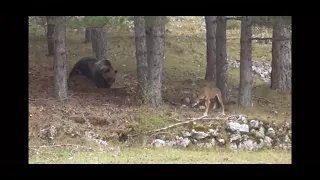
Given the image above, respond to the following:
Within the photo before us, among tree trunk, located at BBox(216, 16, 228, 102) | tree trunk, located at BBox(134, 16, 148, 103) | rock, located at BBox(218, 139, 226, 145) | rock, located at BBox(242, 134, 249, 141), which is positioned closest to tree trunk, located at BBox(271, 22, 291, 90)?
tree trunk, located at BBox(216, 16, 228, 102)

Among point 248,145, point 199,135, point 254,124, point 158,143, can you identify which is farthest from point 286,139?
point 158,143

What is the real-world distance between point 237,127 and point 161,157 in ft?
7.27

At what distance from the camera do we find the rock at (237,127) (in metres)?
11.4

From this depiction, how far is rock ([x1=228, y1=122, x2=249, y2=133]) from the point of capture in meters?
11.4

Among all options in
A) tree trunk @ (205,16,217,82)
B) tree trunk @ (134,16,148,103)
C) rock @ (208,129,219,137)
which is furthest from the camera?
tree trunk @ (205,16,217,82)

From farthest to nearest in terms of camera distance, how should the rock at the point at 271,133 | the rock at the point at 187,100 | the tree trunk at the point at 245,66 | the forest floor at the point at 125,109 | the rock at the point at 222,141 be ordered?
the rock at the point at 187,100
the tree trunk at the point at 245,66
the rock at the point at 271,133
the rock at the point at 222,141
the forest floor at the point at 125,109

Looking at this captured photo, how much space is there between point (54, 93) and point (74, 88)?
5.64 feet

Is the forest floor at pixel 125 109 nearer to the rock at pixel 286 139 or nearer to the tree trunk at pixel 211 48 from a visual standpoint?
the rock at pixel 286 139

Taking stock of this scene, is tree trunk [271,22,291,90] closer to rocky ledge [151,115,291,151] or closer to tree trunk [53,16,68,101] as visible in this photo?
rocky ledge [151,115,291,151]

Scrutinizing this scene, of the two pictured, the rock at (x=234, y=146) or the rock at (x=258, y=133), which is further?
the rock at (x=258, y=133)

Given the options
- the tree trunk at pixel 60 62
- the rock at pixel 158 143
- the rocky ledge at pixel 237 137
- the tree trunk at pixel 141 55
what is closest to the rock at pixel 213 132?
the rocky ledge at pixel 237 137

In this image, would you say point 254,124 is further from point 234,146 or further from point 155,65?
point 155,65
